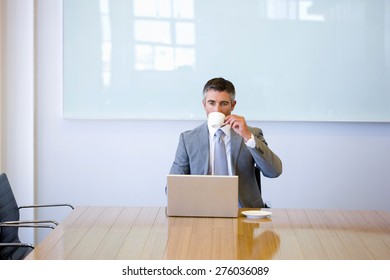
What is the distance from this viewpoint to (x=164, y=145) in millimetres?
5492

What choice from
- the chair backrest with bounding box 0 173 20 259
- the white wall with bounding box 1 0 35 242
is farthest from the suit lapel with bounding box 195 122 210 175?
the white wall with bounding box 1 0 35 242

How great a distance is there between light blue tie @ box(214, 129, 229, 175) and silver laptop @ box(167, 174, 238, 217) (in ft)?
1.95

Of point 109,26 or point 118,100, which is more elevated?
point 109,26

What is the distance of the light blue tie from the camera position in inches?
162

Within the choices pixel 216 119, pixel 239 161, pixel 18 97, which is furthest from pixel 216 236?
pixel 18 97

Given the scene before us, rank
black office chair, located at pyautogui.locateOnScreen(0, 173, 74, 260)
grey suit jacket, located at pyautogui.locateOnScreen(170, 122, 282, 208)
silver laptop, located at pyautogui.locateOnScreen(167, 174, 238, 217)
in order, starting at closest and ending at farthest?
silver laptop, located at pyautogui.locateOnScreen(167, 174, 238, 217) → black office chair, located at pyautogui.locateOnScreen(0, 173, 74, 260) → grey suit jacket, located at pyautogui.locateOnScreen(170, 122, 282, 208)

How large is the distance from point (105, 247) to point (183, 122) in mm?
2656

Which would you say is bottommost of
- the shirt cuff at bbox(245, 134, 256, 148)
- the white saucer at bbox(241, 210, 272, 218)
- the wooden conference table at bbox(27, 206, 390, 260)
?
the wooden conference table at bbox(27, 206, 390, 260)

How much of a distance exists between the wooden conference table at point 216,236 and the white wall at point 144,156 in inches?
69.0

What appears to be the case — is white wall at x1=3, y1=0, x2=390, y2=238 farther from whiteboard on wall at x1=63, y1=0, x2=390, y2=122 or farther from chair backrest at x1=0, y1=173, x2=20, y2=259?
chair backrest at x1=0, y1=173, x2=20, y2=259

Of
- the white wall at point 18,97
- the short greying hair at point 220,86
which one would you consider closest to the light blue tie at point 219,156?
the short greying hair at point 220,86
